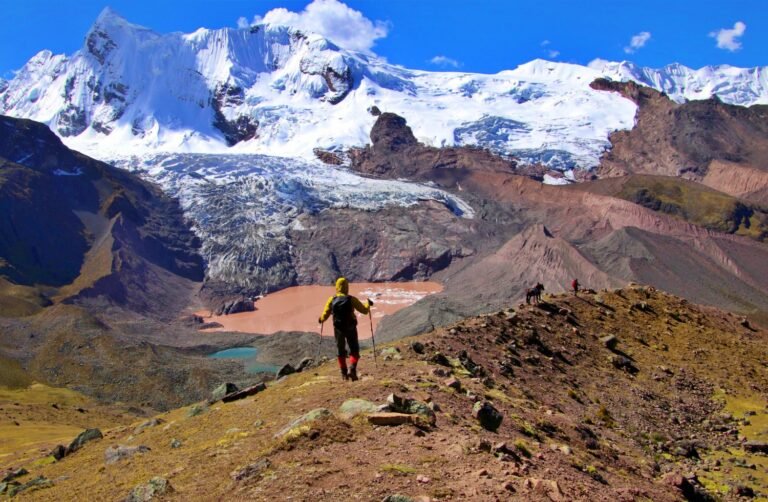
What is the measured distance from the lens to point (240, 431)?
1275 cm

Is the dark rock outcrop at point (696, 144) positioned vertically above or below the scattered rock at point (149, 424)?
above

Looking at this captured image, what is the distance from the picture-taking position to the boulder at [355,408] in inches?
433

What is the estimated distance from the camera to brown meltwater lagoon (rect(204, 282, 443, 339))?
97438 millimetres

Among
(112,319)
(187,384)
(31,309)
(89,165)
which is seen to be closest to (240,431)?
(187,384)

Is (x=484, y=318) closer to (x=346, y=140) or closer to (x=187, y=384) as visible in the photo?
(x=187, y=384)

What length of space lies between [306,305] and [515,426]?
99.3 meters

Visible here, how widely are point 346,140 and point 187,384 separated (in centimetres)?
14954

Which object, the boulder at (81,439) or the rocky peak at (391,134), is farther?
the rocky peak at (391,134)

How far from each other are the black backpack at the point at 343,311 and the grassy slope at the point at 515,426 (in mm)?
1263

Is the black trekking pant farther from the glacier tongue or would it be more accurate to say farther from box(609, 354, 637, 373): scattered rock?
the glacier tongue

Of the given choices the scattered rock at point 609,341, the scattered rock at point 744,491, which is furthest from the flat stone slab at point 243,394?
the scattered rock at point 609,341

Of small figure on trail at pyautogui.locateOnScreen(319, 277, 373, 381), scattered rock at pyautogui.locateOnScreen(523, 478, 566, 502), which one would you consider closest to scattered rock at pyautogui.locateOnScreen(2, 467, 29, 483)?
small figure on trail at pyautogui.locateOnScreen(319, 277, 373, 381)

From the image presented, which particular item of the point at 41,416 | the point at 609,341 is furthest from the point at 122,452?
the point at 41,416

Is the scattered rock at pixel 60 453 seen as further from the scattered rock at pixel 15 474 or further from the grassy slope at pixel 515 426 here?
the scattered rock at pixel 15 474
